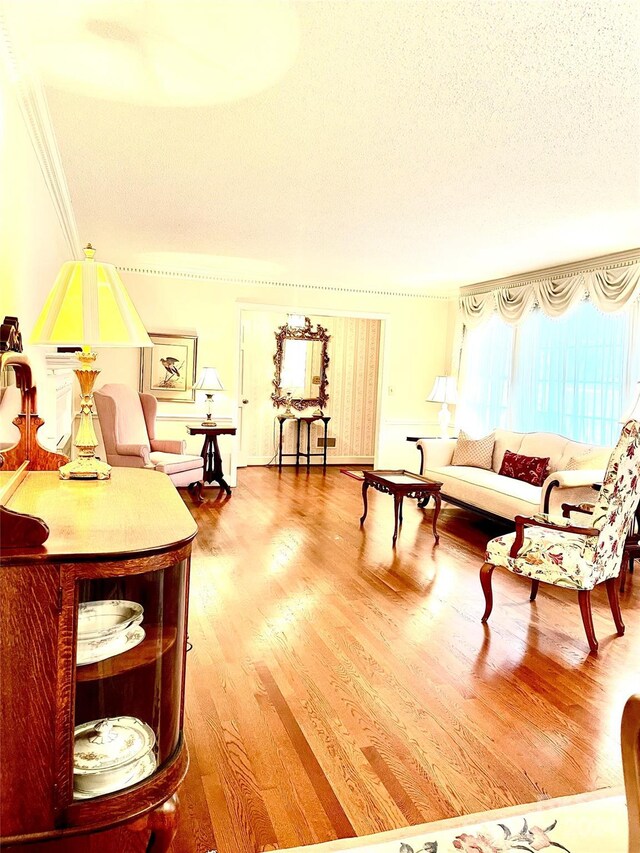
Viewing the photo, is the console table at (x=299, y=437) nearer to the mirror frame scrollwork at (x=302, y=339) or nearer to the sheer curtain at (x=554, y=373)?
the mirror frame scrollwork at (x=302, y=339)

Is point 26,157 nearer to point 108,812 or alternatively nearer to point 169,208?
point 169,208

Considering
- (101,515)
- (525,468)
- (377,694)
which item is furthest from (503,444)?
(101,515)

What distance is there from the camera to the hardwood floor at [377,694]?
6.43 feet

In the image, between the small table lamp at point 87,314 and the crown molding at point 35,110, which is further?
the crown molding at point 35,110

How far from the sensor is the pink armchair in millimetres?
5555

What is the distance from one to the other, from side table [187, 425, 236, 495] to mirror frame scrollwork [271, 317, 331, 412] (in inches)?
89.8

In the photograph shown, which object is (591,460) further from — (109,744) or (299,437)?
(299,437)

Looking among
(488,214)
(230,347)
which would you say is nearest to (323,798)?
(488,214)

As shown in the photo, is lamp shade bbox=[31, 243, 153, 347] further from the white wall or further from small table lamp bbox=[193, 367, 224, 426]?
the white wall

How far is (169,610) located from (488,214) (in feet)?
12.4

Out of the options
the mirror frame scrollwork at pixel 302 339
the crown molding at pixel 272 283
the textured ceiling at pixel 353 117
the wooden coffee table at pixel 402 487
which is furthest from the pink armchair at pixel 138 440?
the mirror frame scrollwork at pixel 302 339

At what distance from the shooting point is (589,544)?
125 inches

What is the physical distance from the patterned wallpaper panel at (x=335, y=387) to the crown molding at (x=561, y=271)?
7.54ft

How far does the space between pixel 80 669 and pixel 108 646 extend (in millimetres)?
77
